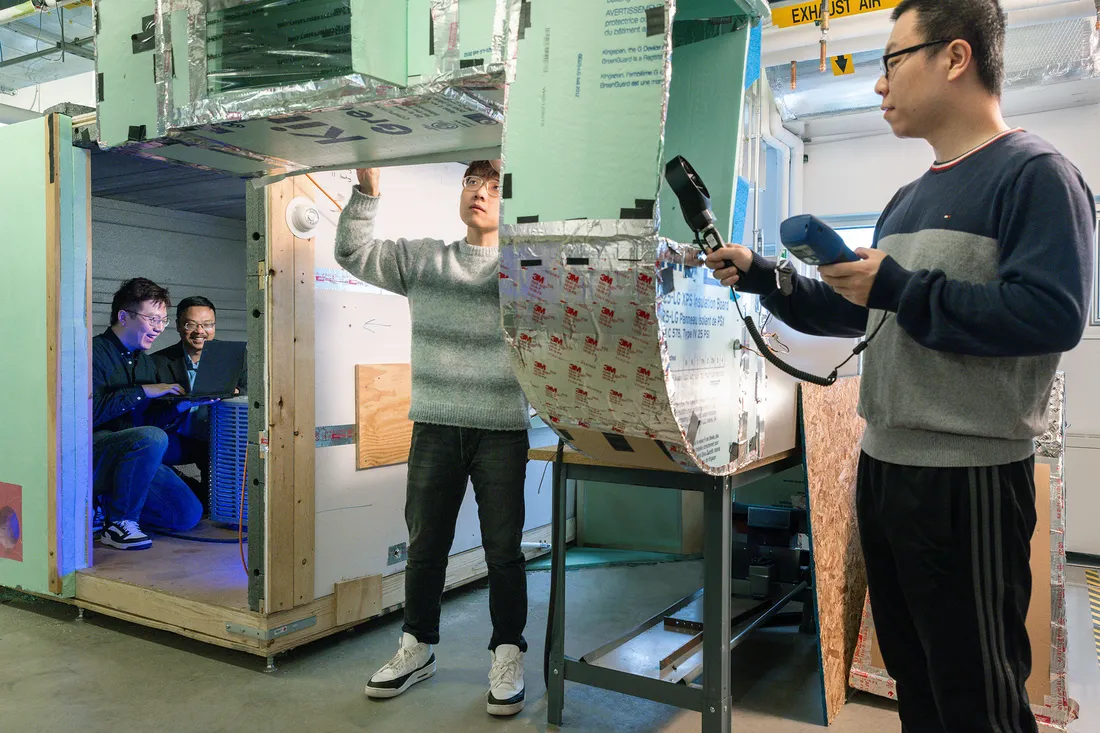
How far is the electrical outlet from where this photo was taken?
3053 mm

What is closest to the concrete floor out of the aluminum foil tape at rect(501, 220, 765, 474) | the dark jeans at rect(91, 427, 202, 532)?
the dark jeans at rect(91, 427, 202, 532)

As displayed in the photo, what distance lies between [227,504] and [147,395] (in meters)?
0.71

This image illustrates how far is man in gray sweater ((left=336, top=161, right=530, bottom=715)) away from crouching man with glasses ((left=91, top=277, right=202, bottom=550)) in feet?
6.22

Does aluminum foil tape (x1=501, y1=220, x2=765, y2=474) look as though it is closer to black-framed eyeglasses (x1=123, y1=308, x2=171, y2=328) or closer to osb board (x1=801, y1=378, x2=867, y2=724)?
osb board (x1=801, y1=378, x2=867, y2=724)

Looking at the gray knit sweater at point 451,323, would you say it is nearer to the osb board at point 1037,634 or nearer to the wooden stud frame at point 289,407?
the wooden stud frame at point 289,407

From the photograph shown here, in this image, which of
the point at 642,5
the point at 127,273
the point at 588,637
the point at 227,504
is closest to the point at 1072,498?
the point at 588,637

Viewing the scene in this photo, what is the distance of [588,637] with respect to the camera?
3.04 metres

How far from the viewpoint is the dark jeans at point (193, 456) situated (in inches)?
168

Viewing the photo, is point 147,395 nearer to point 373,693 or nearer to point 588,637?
point 373,693

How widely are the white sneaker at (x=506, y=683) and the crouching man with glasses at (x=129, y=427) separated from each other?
2.10 metres

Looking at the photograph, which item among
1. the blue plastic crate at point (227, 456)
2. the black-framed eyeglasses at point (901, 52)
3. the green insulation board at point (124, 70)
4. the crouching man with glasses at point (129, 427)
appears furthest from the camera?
the blue plastic crate at point (227, 456)

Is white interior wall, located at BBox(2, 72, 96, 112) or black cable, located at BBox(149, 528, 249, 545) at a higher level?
white interior wall, located at BBox(2, 72, 96, 112)

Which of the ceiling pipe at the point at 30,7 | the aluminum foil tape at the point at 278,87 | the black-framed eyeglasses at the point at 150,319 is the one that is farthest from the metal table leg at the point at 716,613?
the ceiling pipe at the point at 30,7

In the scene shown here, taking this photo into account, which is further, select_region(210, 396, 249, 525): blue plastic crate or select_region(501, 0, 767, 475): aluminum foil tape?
select_region(210, 396, 249, 525): blue plastic crate
